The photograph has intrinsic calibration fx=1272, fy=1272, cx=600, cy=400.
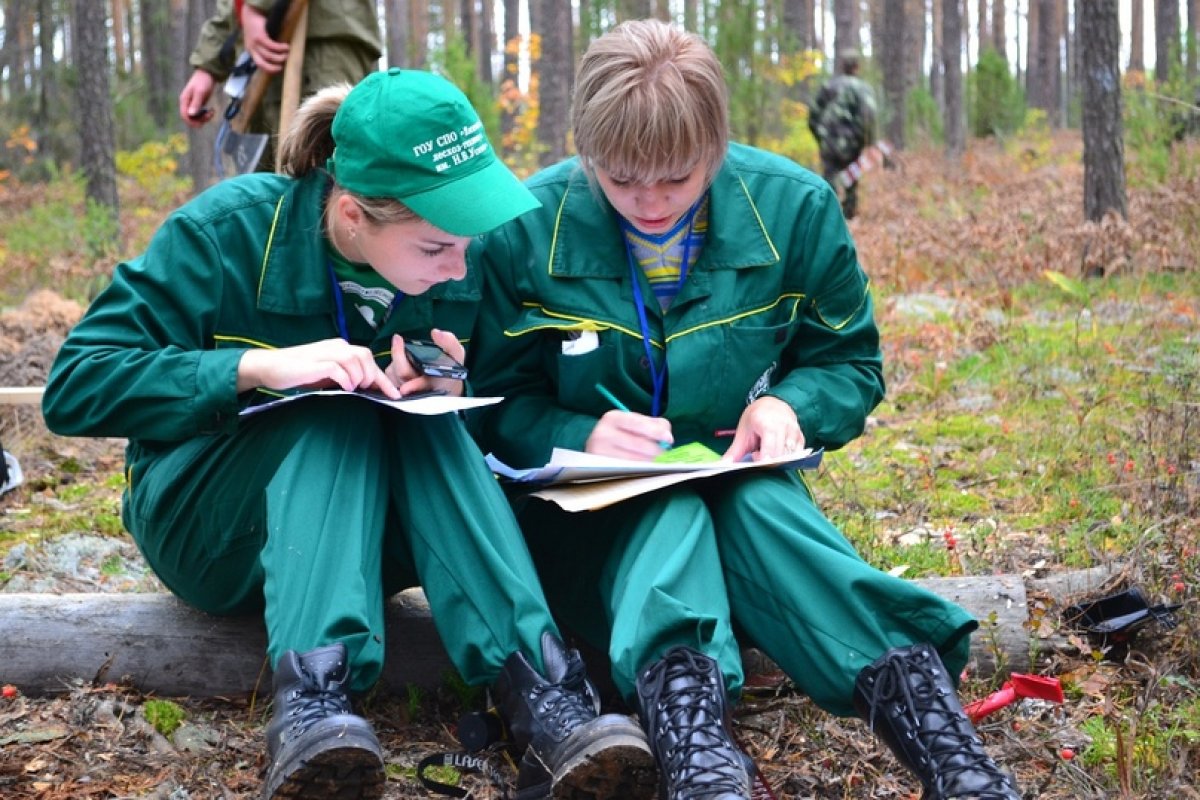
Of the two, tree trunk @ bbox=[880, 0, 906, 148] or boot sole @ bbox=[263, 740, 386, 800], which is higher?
tree trunk @ bbox=[880, 0, 906, 148]

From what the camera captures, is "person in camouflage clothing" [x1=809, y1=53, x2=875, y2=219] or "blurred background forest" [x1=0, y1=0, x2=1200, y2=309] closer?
"blurred background forest" [x1=0, y1=0, x2=1200, y2=309]

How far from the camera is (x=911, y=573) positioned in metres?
3.16

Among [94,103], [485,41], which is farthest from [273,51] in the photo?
[485,41]

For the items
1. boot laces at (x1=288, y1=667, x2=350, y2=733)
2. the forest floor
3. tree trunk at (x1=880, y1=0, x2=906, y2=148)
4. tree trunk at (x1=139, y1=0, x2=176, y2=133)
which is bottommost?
the forest floor

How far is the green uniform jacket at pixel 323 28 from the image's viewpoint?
15.0 ft

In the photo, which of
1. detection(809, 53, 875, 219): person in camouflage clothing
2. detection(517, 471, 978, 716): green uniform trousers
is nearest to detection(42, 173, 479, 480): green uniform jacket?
detection(517, 471, 978, 716): green uniform trousers

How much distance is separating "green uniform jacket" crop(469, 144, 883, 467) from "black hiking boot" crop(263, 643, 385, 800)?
716 mm

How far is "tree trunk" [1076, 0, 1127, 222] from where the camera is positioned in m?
7.41

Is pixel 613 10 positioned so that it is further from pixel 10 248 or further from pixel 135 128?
pixel 10 248

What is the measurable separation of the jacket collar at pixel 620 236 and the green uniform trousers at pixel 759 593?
1.51 feet

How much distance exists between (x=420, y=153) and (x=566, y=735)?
1003 millimetres

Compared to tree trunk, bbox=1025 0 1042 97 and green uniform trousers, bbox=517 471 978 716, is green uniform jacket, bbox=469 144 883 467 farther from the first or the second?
tree trunk, bbox=1025 0 1042 97

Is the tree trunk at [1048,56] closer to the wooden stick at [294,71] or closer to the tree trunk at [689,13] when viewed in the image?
the tree trunk at [689,13]

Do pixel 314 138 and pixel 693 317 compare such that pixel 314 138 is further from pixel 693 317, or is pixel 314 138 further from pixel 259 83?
pixel 259 83
